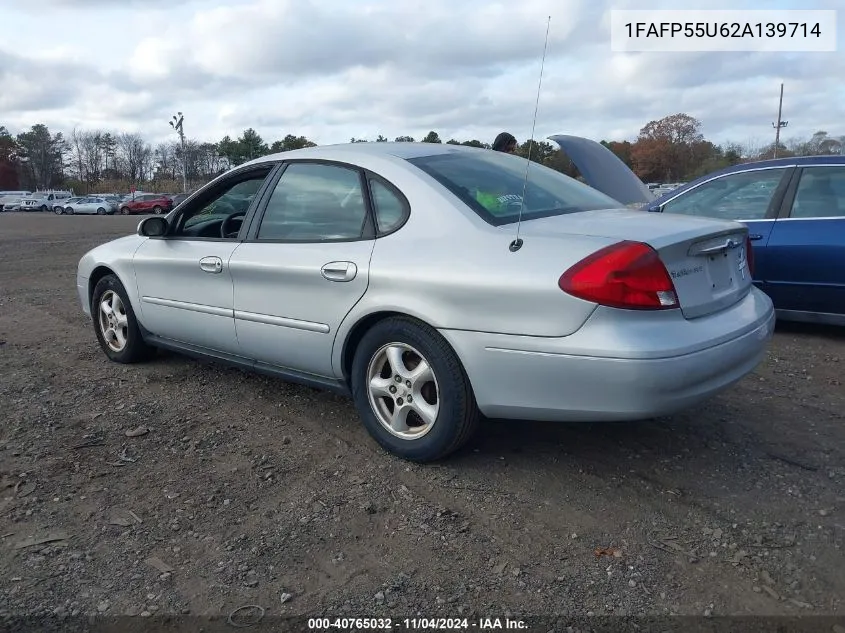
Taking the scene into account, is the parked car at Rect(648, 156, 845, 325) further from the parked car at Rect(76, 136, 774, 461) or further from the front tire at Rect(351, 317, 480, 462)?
the front tire at Rect(351, 317, 480, 462)

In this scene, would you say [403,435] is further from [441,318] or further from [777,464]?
[777,464]

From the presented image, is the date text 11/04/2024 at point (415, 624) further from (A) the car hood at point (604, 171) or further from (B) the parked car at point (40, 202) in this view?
(B) the parked car at point (40, 202)

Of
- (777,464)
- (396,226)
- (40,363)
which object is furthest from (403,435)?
(40,363)

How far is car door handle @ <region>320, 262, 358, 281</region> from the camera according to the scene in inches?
134

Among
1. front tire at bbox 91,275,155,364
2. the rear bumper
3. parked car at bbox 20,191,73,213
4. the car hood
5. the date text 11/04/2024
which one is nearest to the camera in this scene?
the date text 11/04/2024

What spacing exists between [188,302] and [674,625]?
3195mm

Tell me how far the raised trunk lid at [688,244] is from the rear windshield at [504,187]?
0.13 metres

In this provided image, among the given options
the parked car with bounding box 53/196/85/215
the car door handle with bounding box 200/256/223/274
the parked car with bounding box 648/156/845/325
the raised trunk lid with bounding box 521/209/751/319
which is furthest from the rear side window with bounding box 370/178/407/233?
the parked car with bounding box 53/196/85/215

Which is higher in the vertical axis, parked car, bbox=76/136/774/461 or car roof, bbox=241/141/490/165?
car roof, bbox=241/141/490/165

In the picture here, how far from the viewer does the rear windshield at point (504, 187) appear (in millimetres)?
3307

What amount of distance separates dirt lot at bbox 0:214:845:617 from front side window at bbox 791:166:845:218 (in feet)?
5.60

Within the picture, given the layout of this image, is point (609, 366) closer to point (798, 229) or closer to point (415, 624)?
point (415, 624)

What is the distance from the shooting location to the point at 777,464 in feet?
10.8

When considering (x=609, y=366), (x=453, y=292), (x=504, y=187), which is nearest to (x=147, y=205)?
(x=504, y=187)
